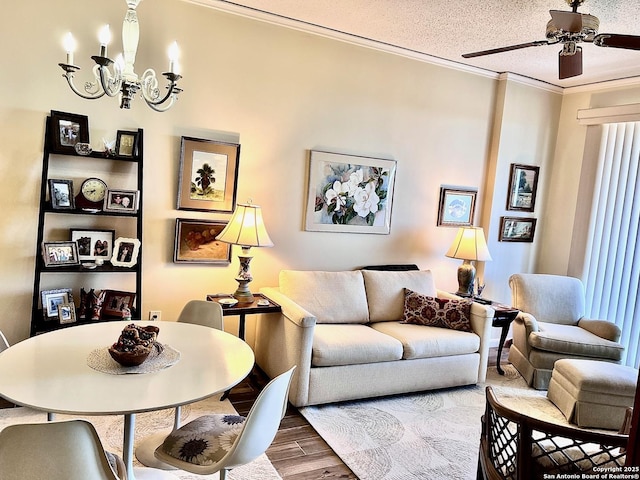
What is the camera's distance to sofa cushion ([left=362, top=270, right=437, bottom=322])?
3832 mm

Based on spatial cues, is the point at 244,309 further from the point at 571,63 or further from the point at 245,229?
the point at 571,63

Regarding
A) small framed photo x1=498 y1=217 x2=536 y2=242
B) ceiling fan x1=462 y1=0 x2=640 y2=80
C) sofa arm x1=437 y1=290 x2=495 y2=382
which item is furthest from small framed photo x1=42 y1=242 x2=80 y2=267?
small framed photo x1=498 y1=217 x2=536 y2=242

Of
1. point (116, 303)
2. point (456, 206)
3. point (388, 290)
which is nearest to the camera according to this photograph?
point (116, 303)

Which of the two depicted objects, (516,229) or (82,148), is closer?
(82,148)

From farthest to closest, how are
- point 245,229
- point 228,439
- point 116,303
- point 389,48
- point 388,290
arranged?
point 389,48 < point 388,290 < point 245,229 < point 116,303 < point 228,439

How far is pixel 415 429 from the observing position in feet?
9.59

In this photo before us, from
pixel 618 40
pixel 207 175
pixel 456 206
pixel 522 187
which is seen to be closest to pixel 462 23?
pixel 618 40

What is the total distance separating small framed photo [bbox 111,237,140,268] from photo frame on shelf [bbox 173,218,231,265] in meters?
0.33

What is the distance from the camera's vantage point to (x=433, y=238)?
14.9 feet

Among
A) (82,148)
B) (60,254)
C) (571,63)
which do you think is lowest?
(60,254)

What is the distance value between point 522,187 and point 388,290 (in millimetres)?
2098

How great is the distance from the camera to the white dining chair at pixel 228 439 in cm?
163

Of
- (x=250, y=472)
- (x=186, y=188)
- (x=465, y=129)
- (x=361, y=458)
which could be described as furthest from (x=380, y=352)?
(x=465, y=129)

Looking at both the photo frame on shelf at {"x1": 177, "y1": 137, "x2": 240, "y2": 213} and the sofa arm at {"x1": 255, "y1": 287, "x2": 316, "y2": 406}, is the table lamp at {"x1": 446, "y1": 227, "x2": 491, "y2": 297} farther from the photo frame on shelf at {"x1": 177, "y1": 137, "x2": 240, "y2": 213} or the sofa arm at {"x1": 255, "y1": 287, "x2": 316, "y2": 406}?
the photo frame on shelf at {"x1": 177, "y1": 137, "x2": 240, "y2": 213}
